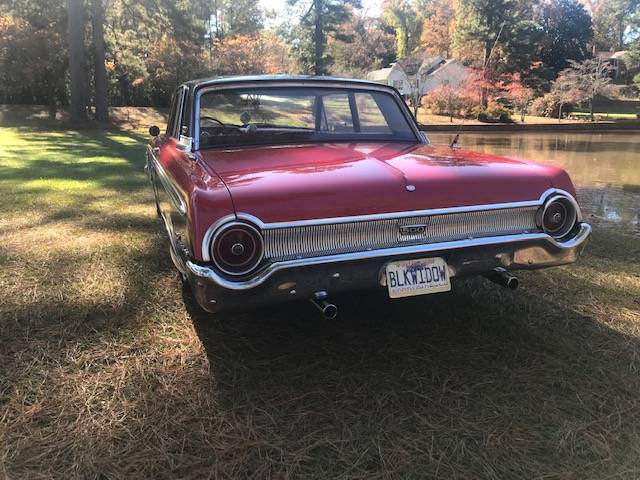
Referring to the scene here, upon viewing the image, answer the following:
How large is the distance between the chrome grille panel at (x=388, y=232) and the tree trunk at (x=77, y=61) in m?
18.6

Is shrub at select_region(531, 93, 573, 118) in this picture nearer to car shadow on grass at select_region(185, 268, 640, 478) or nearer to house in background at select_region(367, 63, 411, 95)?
house in background at select_region(367, 63, 411, 95)

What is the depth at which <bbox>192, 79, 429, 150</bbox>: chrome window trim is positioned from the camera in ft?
11.4

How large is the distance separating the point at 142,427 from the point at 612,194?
8.38m

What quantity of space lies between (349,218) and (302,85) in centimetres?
167

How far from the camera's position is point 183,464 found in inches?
83.1

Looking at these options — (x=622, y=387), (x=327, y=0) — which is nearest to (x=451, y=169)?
(x=622, y=387)

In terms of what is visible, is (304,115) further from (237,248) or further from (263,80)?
Answer: (237,248)

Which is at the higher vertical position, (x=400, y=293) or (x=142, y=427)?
(x=400, y=293)

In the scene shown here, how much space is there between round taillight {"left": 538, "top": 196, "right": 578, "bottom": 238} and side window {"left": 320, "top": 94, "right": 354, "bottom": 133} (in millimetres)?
1563

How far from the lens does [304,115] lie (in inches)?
151

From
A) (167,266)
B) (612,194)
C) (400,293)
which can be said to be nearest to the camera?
(400,293)

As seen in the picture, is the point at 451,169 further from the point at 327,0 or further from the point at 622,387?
the point at 327,0

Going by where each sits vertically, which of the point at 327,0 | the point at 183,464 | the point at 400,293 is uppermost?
the point at 327,0

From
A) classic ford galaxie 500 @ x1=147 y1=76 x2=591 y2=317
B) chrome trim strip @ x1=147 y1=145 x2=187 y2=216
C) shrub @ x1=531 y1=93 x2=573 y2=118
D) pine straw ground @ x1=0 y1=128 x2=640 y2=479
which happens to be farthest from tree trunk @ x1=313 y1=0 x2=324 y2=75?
classic ford galaxie 500 @ x1=147 y1=76 x2=591 y2=317
